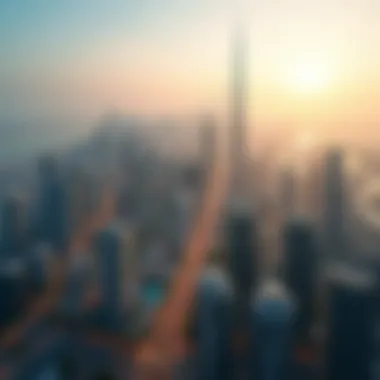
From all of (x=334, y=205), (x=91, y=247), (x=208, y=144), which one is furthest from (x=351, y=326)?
(x=91, y=247)

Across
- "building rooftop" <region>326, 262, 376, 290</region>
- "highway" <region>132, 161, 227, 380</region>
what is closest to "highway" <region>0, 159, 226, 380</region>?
"highway" <region>132, 161, 227, 380</region>

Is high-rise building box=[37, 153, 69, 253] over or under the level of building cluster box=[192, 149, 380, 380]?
over

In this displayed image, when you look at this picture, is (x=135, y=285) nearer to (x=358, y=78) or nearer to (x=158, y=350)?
(x=158, y=350)

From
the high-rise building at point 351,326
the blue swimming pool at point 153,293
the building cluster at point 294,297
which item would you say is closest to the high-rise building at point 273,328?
the building cluster at point 294,297

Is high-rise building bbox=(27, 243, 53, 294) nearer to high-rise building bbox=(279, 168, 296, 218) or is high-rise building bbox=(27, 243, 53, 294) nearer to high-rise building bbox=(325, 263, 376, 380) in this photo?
high-rise building bbox=(279, 168, 296, 218)

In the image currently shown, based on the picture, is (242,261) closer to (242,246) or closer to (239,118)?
(242,246)
